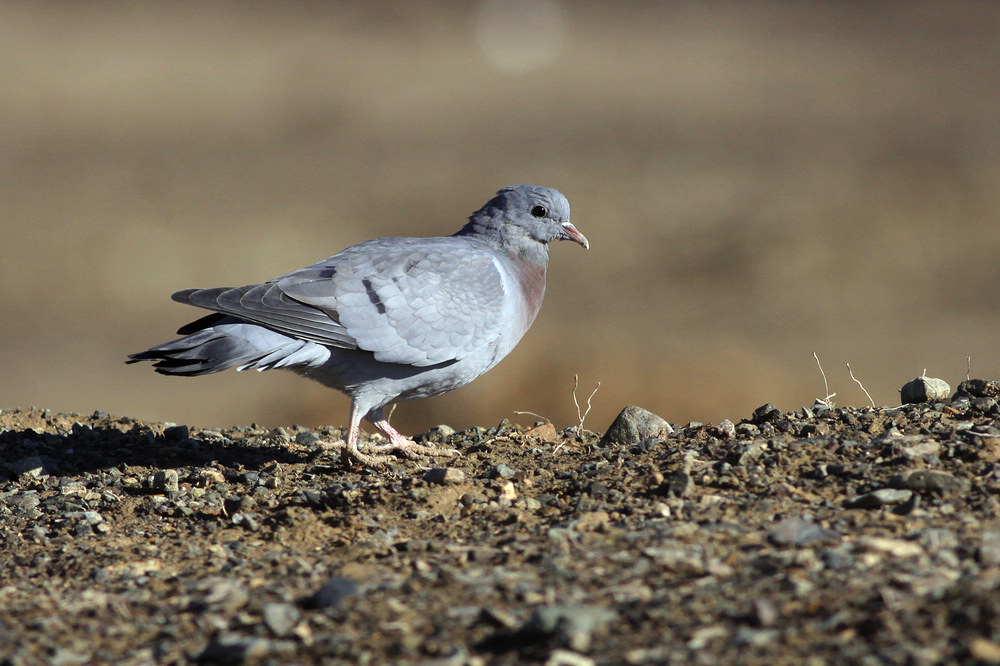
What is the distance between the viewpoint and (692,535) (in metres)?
3.83

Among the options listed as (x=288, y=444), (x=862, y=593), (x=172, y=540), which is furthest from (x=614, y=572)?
(x=288, y=444)

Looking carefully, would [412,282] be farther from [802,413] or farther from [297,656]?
[297,656]

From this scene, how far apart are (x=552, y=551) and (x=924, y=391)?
3.68 m

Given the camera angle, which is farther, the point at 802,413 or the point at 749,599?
the point at 802,413

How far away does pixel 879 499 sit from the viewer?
13.5 feet

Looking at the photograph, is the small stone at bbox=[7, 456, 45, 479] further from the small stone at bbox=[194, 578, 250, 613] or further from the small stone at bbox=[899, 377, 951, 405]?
the small stone at bbox=[899, 377, 951, 405]

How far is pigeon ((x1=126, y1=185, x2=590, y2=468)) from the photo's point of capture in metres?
6.13

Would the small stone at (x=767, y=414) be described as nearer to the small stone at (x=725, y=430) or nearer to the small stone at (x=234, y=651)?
the small stone at (x=725, y=430)

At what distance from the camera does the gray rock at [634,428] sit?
6.34 metres

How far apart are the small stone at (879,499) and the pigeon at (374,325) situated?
3033mm

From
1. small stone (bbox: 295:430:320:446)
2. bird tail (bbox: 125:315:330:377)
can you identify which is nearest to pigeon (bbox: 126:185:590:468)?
bird tail (bbox: 125:315:330:377)

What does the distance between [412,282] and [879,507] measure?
3482 mm

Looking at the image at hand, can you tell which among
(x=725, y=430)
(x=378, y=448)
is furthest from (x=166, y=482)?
(x=725, y=430)

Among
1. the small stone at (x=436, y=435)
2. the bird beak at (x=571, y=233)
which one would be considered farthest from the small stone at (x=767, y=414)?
the small stone at (x=436, y=435)
